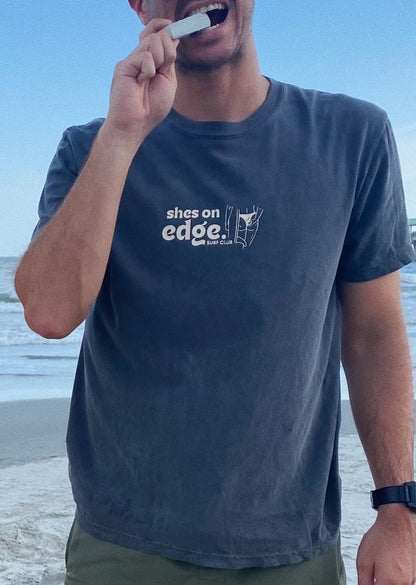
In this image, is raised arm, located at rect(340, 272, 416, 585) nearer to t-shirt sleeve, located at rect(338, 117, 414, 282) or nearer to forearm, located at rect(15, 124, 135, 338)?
t-shirt sleeve, located at rect(338, 117, 414, 282)

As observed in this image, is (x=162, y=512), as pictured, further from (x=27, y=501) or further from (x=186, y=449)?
(x=27, y=501)

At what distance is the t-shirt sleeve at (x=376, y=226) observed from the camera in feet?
5.60

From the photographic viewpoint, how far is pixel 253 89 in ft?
5.70

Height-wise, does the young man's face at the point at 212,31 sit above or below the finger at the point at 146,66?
above

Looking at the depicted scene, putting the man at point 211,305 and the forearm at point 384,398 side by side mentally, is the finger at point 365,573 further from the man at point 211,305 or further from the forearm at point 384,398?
the forearm at point 384,398

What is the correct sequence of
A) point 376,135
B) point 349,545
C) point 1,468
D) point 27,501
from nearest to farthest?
point 376,135
point 349,545
point 27,501
point 1,468

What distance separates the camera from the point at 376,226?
171cm

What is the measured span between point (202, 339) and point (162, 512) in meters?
Result: 0.37

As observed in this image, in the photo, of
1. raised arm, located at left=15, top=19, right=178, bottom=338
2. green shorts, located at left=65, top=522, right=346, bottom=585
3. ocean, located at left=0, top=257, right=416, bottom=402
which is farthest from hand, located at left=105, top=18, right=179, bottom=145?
ocean, located at left=0, top=257, right=416, bottom=402

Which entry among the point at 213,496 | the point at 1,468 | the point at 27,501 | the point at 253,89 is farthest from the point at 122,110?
the point at 1,468

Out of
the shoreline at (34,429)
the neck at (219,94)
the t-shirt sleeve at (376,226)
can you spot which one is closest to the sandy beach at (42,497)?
the shoreline at (34,429)

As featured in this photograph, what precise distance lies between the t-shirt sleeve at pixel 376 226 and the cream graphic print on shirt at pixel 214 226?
0.27m

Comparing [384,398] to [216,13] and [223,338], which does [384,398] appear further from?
[216,13]

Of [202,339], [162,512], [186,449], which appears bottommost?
[162,512]
